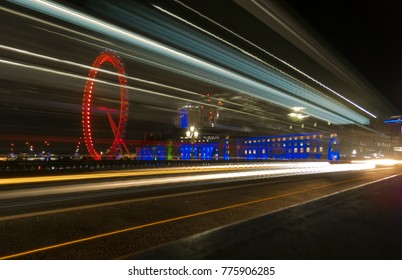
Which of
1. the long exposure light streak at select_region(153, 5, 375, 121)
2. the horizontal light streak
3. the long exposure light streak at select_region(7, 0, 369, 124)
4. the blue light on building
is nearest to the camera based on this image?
the long exposure light streak at select_region(7, 0, 369, 124)

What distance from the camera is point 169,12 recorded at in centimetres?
855

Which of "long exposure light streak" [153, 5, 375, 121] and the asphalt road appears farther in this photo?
"long exposure light streak" [153, 5, 375, 121]

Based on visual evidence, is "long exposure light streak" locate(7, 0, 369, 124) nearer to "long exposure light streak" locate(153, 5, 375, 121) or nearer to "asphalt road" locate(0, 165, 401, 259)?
"long exposure light streak" locate(153, 5, 375, 121)

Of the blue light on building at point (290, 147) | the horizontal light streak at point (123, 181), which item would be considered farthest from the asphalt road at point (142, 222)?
the blue light on building at point (290, 147)

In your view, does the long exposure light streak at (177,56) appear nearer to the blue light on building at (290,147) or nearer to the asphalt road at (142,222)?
the asphalt road at (142,222)

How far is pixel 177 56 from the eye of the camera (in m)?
9.20

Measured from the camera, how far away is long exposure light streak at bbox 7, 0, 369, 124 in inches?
262

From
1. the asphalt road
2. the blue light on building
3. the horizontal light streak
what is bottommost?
the asphalt road

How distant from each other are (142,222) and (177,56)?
499 centimetres

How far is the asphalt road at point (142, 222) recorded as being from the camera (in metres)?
4.66

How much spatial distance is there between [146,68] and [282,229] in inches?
242

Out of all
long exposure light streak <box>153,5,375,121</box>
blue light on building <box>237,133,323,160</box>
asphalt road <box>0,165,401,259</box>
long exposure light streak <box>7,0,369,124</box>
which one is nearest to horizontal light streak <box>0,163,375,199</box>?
asphalt road <box>0,165,401,259</box>

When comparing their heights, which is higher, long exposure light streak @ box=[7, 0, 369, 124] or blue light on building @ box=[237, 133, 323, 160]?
long exposure light streak @ box=[7, 0, 369, 124]

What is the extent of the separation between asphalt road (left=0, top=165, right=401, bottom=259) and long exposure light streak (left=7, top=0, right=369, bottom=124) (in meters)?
4.35
